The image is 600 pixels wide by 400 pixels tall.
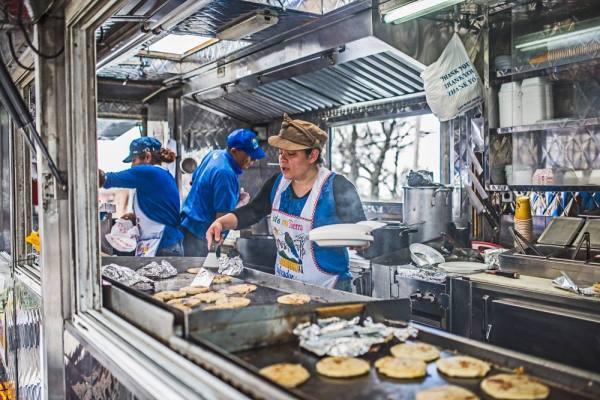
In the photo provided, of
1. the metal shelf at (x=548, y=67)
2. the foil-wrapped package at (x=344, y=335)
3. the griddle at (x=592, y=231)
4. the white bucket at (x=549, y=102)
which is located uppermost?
the metal shelf at (x=548, y=67)

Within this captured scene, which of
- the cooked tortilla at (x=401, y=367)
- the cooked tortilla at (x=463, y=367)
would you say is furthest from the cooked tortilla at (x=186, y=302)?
Answer: the cooked tortilla at (x=463, y=367)

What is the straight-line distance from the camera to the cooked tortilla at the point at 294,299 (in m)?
2.50

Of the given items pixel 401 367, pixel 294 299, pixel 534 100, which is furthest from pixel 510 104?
pixel 401 367

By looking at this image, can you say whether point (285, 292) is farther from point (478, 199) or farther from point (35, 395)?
point (478, 199)

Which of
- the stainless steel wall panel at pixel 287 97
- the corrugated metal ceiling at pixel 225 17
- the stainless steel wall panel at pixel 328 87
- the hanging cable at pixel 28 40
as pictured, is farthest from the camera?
the stainless steel wall panel at pixel 287 97

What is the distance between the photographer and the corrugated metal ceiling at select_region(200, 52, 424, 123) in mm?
4473

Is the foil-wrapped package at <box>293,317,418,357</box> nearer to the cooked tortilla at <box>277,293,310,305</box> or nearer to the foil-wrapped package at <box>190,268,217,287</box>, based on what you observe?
the cooked tortilla at <box>277,293,310,305</box>

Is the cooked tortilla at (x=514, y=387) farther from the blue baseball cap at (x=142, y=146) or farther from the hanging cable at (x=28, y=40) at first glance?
the blue baseball cap at (x=142, y=146)

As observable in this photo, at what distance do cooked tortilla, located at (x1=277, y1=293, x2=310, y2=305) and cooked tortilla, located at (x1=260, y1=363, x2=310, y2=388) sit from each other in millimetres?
858

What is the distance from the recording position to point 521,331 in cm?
309

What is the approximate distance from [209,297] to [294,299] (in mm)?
456

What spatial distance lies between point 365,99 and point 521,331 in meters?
2.80

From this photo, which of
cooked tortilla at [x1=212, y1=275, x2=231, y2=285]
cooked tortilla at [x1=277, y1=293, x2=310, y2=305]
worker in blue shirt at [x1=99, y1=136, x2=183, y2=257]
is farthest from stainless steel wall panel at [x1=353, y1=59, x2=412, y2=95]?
cooked tortilla at [x1=277, y1=293, x2=310, y2=305]

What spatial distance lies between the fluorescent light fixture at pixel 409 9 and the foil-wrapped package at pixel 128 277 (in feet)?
7.84
